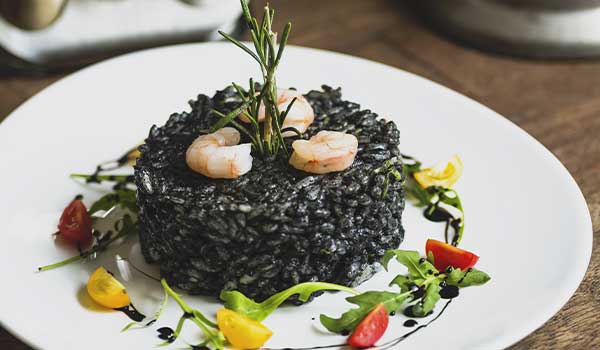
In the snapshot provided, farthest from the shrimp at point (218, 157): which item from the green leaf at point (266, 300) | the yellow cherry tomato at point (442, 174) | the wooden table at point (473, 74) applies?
the wooden table at point (473, 74)

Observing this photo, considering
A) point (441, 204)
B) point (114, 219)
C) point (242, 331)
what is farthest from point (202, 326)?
point (441, 204)

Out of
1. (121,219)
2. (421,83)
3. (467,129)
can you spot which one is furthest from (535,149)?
(121,219)

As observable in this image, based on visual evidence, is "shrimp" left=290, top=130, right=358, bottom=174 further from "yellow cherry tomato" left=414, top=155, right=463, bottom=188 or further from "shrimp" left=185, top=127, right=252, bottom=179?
"yellow cherry tomato" left=414, top=155, right=463, bottom=188

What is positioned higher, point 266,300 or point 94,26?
point 94,26

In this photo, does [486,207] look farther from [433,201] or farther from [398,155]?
[398,155]

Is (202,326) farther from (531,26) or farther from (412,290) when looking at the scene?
(531,26)
